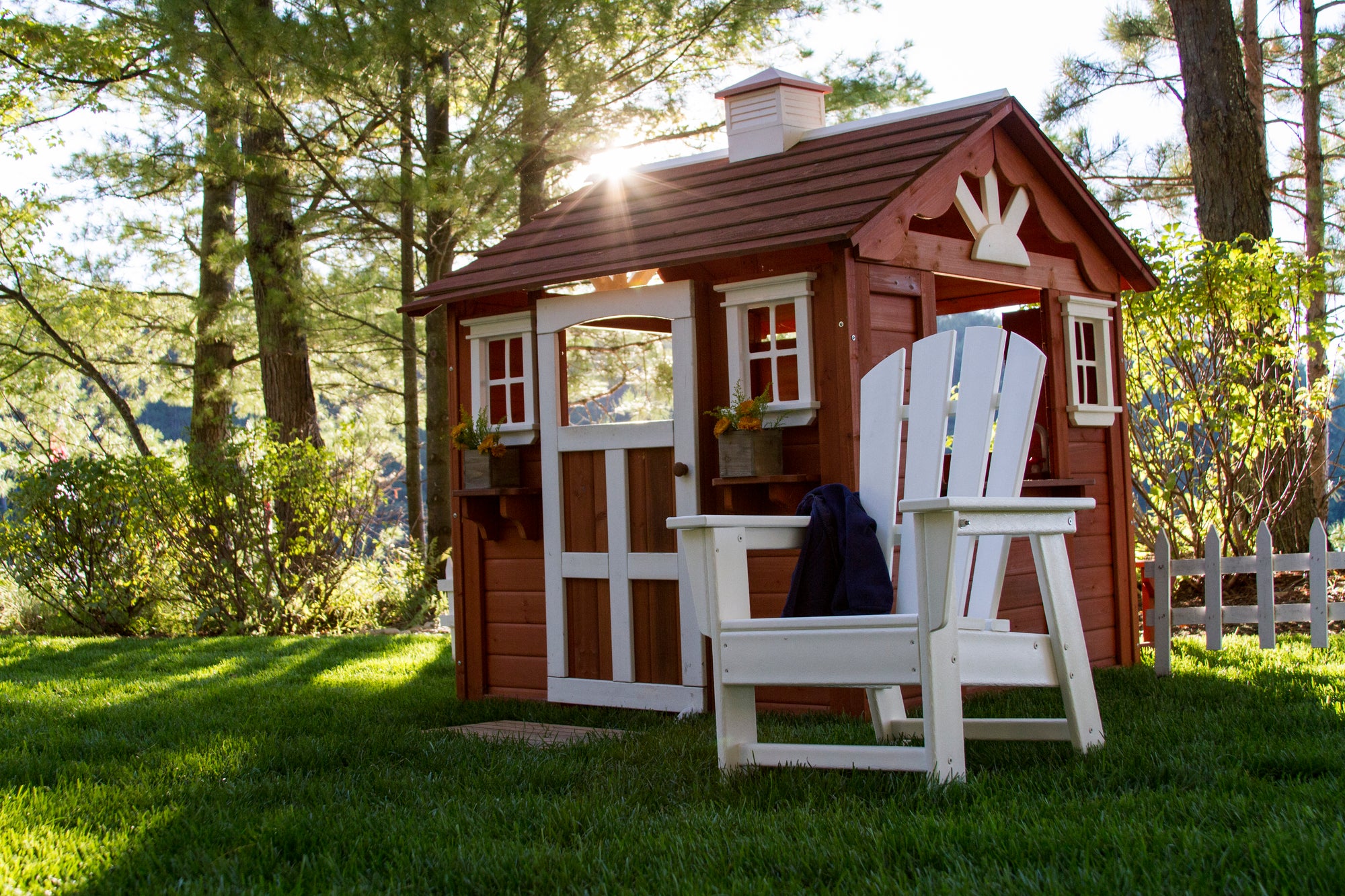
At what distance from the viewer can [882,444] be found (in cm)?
381

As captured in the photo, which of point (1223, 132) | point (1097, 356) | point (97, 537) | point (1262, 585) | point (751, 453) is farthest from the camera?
point (97, 537)

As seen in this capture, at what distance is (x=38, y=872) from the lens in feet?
8.50

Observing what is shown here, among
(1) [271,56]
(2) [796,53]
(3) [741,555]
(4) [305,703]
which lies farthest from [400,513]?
(3) [741,555]

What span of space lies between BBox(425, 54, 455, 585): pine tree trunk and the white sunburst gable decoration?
4.87m

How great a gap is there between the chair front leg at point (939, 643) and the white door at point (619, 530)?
194 cm

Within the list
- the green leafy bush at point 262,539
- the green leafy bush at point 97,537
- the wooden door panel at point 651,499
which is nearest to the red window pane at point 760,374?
the wooden door panel at point 651,499

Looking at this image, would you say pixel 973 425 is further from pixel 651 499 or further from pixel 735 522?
pixel 651 499

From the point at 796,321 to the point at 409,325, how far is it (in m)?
6.91

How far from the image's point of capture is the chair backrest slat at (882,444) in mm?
3740

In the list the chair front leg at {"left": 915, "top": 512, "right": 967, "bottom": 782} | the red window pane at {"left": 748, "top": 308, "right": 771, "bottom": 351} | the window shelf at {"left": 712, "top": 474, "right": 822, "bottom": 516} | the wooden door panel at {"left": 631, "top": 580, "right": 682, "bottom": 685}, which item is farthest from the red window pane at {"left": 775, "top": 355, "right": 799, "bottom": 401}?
the chair front leg at {"left": 915, "top": 512, "right": 967, "bottom": 782}

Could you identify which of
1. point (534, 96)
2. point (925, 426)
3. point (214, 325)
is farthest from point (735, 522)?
point (214, 325)

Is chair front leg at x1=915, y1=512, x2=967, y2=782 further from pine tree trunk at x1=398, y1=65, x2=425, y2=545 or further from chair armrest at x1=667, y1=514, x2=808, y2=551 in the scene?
pine tree trunk at x1=398, y1=65, x2=425, y2=545

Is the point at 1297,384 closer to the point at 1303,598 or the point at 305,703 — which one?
the point at 1303,598

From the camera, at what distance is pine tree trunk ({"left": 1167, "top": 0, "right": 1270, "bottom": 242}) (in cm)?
817
